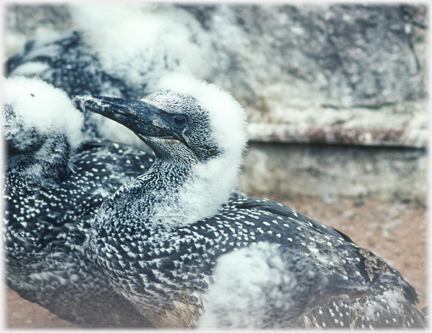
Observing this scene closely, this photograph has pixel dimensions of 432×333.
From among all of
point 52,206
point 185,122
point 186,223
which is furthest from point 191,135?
point 52,206

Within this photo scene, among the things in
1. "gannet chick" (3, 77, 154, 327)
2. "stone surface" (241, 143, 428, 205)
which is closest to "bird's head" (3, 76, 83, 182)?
"gannet chick" (3, 77, 154, 327)

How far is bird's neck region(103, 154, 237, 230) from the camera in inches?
79.4

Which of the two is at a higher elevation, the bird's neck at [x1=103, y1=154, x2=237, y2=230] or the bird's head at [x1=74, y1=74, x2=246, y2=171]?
the bird's head at [x1=74, y1=74, x2=246, y2=171]

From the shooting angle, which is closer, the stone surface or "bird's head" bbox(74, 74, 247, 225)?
"bird's head" bbox(74, 74, 247, 225)

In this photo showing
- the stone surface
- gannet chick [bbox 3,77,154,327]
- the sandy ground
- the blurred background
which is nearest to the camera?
gannet chick [bbox 3,77,154,327]

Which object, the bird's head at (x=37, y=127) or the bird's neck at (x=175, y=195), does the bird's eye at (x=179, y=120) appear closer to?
the bird's neck at (x=175, y=195)

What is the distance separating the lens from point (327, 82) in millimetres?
4148

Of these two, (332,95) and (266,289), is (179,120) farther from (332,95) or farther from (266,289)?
(332,95)

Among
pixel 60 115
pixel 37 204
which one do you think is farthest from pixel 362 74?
pixel 37 204

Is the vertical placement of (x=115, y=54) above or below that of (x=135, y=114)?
below

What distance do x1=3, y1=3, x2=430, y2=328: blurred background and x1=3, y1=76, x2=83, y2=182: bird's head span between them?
1.40m

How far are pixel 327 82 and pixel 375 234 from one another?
133 centimetres

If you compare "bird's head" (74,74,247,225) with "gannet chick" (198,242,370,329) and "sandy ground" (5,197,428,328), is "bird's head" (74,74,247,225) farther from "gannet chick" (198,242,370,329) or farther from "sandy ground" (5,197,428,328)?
"sandy ground" (5,197,428,328)

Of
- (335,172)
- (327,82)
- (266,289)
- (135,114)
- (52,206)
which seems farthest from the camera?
(335,172)
